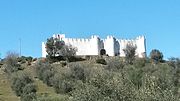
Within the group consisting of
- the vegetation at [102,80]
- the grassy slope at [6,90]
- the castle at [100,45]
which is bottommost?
the grassy slope at [6,90]

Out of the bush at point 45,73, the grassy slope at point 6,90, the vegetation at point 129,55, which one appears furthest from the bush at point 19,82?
the vegetation at point 129,55

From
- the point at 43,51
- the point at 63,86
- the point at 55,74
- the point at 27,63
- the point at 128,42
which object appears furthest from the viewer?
the point at 128,42

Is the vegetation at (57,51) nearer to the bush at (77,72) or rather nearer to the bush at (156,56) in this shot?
the bush at (156,56)

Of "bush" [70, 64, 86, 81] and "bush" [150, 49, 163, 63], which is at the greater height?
"bush" [150, 49, 163, 63]

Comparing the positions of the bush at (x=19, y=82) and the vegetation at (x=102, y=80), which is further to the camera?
the bush at (x=19, y=82)

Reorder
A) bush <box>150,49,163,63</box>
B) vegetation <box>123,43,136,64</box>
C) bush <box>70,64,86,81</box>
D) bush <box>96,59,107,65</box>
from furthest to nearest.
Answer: bush <box>150,49,163,63</box>, vegetation <box>123,43,136,64</box>, bush <box>96,59,107,65</box>, bush <box>70,64,86,81</box>

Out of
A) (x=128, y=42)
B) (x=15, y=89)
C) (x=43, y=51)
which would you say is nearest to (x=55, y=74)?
(x=15, y=89)

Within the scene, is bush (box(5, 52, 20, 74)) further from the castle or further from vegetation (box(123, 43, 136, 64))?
the castle

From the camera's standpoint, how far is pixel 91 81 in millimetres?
35750

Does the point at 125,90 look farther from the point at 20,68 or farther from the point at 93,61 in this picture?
the point at 93,61

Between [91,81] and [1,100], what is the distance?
44434 mm

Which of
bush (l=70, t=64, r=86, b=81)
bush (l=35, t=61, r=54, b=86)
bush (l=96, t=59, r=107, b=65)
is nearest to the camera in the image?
bush (l=70, t=64, r=86, b=81)

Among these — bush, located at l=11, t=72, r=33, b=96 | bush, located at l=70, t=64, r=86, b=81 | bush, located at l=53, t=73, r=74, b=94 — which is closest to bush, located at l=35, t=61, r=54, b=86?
bush, located at l=53, t=73, r=74, b=94

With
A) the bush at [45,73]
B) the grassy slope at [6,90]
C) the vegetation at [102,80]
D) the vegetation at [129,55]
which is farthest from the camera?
the vegetation at [129,55]
